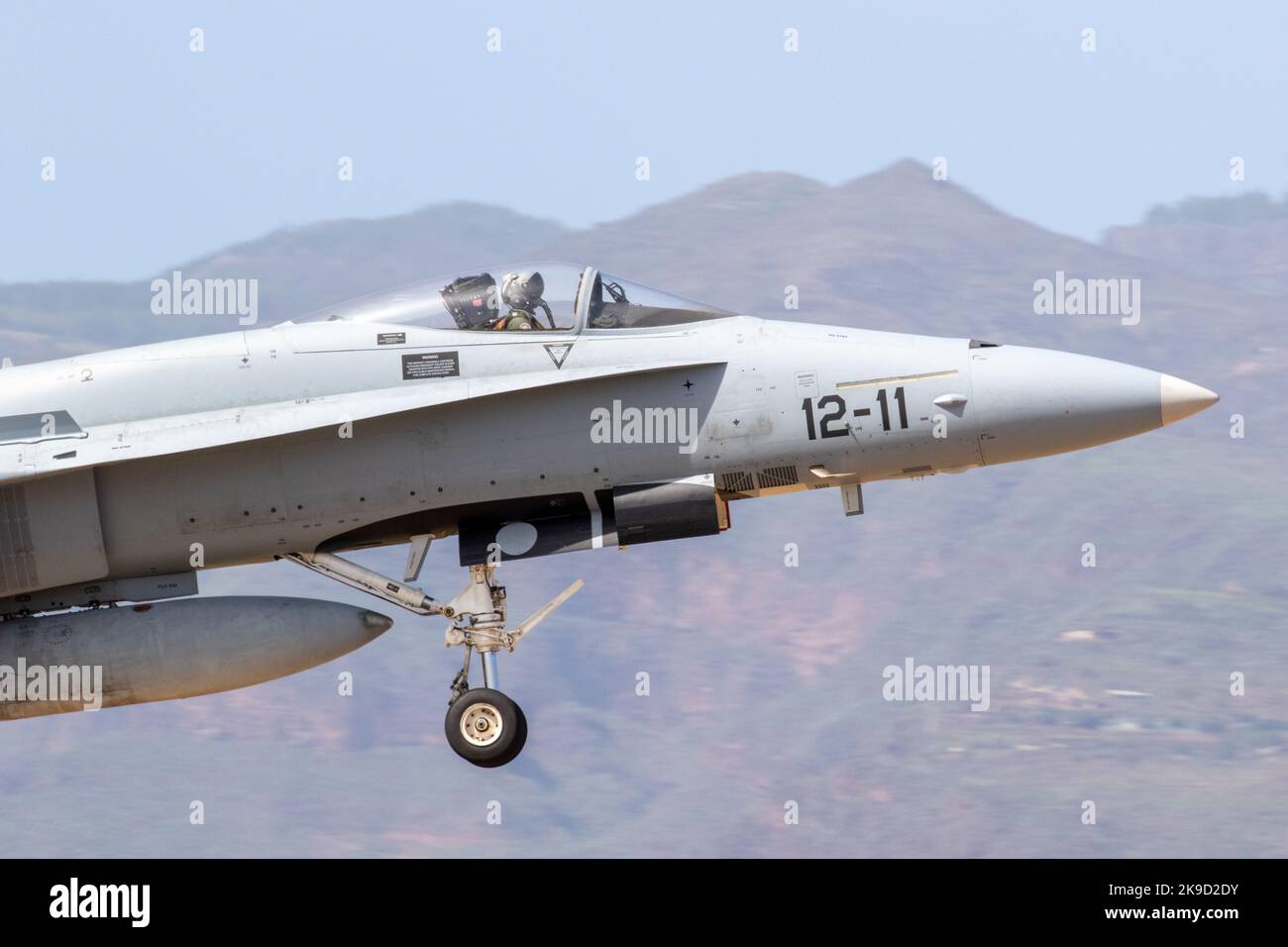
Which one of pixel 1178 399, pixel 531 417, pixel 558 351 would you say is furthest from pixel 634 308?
pixel 1178 399

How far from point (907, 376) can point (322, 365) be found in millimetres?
5423

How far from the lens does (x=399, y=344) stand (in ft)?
57.4

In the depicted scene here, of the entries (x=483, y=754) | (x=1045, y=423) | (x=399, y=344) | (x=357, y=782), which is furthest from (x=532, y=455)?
(x=357, y=782)

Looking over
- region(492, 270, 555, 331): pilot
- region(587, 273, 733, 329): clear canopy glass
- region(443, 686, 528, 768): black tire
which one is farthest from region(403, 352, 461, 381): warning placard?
region(443, 686, 528, 768): black tire

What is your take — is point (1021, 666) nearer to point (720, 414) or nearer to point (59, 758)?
point (59, 758)

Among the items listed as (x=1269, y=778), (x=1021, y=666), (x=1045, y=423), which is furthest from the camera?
(x=1021, y=666)

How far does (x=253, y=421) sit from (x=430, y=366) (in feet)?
5.61

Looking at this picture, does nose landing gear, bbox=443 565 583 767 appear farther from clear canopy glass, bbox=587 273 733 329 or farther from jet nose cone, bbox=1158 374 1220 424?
jet nose cone, bbox=1158 374 1220 424

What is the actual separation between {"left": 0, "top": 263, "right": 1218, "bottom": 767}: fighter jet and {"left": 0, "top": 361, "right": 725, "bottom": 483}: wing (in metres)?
0.03

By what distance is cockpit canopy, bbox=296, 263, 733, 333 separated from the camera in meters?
17.6

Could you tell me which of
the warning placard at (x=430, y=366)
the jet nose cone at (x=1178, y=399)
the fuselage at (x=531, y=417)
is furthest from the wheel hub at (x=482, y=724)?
the jet nose cone at (x=1178, y=399)

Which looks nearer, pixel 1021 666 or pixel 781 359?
pixel 781 359

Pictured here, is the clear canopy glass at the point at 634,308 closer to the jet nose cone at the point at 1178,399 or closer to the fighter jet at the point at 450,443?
the fighter jet at the point at 450,443
